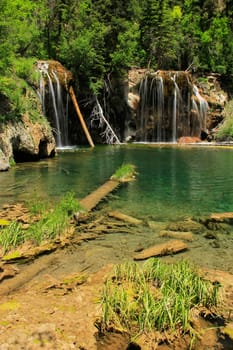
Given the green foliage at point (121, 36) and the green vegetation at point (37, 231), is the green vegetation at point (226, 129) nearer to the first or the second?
the green foliage at point (121, 36)

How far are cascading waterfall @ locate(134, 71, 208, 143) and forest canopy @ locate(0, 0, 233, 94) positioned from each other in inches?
133

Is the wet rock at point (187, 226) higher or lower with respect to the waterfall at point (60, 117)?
lower

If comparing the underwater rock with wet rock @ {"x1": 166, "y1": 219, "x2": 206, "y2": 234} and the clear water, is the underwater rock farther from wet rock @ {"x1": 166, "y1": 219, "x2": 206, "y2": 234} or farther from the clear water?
wet rock @ {"x1": 166, "y1": 219, "x2": 206, "y2": 234}

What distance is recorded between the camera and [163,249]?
6.09 metres

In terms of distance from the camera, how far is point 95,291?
4.43 meters

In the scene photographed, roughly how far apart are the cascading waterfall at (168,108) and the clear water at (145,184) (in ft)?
49.1

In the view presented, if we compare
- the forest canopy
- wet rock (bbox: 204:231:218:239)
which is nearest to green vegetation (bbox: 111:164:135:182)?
wet rock (bbox: 204:231:218:239)

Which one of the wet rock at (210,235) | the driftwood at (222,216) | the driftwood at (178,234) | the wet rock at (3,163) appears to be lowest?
the wet rock at (210,235)

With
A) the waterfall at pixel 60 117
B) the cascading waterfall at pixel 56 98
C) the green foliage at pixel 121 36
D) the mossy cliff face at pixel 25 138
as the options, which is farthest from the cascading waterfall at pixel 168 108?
the mossy cliff face at pixel 25 138

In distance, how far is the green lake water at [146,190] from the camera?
6.35m

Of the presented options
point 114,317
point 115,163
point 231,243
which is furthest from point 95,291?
point 115,163

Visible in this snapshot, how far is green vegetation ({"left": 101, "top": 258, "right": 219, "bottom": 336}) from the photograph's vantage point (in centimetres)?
367

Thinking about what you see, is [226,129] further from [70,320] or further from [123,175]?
[70,320]

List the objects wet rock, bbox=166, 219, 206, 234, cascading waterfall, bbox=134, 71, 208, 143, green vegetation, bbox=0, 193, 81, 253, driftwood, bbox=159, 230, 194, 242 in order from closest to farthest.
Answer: green vegetation, bbox=0, 193, 81, 253
driftwood, bbox=159, 230, 194, 242
wet rock, bbox=166, 219, 206, 234
cascading waterfall, bbox=134, 71, 208, 143
